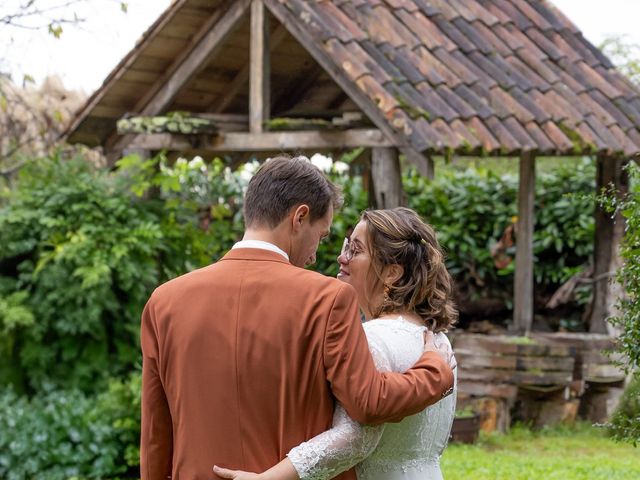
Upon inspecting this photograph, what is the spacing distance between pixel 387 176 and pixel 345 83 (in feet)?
2.63

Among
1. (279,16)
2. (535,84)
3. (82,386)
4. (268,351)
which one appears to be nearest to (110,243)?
(82,386)

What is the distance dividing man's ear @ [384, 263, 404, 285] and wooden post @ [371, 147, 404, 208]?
16.6 feet

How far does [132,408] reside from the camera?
26.6ft

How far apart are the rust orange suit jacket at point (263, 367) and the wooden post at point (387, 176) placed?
211 inches

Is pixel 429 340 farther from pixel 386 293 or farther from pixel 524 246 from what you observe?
pixel 524 246

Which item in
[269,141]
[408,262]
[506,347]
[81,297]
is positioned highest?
[269,141]

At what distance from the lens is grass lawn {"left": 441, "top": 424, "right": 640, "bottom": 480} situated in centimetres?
715

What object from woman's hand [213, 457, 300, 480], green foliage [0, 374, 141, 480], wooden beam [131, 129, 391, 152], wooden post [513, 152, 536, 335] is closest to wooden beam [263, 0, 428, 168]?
wooden beam [131, 129, 391, 152]

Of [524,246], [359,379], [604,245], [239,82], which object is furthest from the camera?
[604,245]

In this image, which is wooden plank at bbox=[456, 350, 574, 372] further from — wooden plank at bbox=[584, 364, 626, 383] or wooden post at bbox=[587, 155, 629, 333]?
wooden post at bbox=[587, 155, 629, 333]

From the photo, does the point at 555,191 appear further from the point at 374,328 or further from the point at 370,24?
the point at 374,328

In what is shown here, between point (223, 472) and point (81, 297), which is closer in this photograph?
point (223, 472)

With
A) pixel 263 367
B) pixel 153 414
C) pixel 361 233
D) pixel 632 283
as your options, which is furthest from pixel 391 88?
pixel 263 367

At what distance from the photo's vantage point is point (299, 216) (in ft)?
9.38
